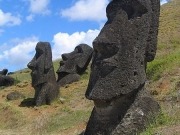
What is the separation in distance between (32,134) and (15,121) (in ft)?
10.7

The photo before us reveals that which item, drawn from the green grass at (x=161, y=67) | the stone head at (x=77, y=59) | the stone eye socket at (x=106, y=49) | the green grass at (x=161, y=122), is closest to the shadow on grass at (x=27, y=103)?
the stone head at (x=77, y=59)

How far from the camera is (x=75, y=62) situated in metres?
29.2

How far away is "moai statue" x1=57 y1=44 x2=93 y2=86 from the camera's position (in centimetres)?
2841

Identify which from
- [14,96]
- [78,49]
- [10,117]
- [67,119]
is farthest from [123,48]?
[78,49]

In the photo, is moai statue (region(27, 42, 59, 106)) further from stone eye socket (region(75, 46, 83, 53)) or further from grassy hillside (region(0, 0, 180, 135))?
stone eye socket (region(75, 46, 83, 53))

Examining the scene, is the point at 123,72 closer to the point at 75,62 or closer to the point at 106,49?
the point at 106,49

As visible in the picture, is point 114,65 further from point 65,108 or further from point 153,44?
point 65,108

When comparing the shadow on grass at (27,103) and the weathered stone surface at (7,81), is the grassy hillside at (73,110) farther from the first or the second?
the weathered stone surface at (7,81)

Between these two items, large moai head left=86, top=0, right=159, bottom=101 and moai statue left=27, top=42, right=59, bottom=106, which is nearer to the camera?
large moai head left=86, top=0, right=159, bottom=101

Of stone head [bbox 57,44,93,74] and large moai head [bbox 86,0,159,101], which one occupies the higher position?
large moai head [bbox 86,0,159,101]

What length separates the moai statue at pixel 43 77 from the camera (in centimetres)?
2320

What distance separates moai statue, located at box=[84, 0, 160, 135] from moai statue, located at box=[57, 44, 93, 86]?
15816 millimetres

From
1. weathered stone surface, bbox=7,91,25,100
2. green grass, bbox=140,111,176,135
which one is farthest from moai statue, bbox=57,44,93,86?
green grass, bbox=140,111,176,135

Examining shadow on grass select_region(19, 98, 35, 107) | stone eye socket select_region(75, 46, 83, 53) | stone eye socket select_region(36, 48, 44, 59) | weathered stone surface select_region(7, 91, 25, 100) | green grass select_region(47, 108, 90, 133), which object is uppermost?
stone eye socket select_region(36, 48, 44, 59)
